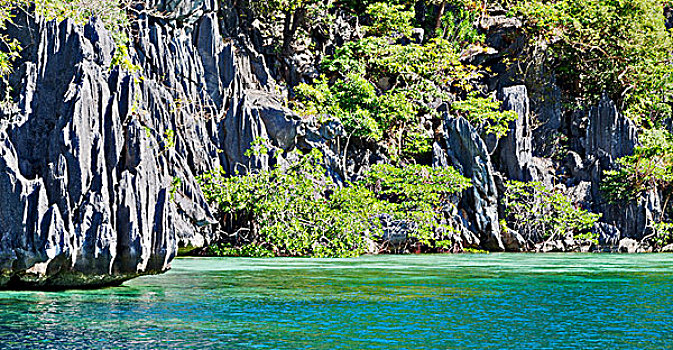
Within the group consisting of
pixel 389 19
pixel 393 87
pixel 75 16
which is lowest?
pixel 75 16

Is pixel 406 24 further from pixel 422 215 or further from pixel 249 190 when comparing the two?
pixel 249 190

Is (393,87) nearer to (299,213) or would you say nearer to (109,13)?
(299,213)

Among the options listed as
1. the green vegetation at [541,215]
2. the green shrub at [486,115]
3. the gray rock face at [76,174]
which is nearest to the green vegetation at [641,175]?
the green vegetation at [541,215]

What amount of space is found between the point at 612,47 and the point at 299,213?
16.2 m

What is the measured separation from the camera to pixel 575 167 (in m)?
28.8

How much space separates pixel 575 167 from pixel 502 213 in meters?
4.39

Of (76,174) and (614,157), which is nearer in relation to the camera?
(76,174)

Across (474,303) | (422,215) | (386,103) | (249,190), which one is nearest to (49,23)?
(474,303)

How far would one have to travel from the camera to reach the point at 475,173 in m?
26.3

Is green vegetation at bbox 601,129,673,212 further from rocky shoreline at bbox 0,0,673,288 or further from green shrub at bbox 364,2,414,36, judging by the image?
green shrub at bbox 364,2,414,36

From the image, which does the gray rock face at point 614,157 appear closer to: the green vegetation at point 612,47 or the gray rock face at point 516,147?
the green vegetation at point 612,47

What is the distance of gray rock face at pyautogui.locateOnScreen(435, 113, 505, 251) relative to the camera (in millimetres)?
25609

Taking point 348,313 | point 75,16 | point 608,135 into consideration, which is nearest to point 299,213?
point 75,16

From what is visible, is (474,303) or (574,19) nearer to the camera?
(474,303)
